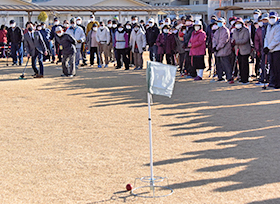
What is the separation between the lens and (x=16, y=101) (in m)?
12.4

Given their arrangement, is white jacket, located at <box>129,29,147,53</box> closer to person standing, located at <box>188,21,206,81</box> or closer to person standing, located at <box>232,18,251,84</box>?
person standing, located at <box>188,21,206,81</box>

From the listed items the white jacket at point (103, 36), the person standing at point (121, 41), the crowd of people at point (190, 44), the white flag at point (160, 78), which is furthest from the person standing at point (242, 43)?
the white flag at point (160, 78)

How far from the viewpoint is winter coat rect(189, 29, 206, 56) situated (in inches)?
603

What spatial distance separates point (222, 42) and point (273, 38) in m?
2.00

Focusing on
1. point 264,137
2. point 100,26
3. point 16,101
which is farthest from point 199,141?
point 100,26

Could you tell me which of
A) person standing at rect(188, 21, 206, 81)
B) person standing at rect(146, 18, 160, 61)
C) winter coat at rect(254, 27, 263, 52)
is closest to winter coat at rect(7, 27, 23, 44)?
person standing at rect(146, 18, 160, 61)

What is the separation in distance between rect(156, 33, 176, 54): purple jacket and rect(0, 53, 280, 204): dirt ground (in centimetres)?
460

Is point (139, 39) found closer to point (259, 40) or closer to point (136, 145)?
point (259, 40)

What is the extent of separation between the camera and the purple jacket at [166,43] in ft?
58.1

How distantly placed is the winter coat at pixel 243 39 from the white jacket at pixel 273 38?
963 millimetres

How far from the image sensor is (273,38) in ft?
41.8

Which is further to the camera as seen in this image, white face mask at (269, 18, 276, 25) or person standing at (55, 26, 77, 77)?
person standing at (55, 26, 77, 77)

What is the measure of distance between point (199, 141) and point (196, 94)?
531 centimetres

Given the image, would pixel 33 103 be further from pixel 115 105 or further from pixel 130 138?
pixel 130 138
